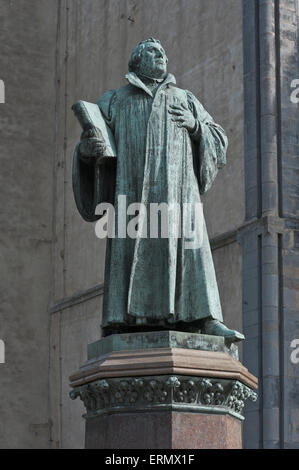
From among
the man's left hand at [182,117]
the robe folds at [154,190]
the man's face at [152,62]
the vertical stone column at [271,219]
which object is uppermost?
the vertical stone column at [271,219]

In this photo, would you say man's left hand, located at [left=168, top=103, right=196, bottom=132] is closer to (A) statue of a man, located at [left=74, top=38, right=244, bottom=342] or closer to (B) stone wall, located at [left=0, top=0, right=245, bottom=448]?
(A) statue of a man, located at [left=74, top=38, right=244, bottom=342]

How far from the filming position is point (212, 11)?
750 inches

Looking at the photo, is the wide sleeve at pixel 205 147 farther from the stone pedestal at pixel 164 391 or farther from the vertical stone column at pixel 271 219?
the vertical stone column at pixel 271 219

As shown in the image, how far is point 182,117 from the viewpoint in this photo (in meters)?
6.32

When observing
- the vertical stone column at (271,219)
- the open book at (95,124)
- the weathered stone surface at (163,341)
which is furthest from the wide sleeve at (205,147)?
the vertical stone column at (271,219)

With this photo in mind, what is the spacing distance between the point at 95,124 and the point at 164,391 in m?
1.63

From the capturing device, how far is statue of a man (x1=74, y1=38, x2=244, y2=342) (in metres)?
5.94

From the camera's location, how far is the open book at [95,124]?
20.5 feet

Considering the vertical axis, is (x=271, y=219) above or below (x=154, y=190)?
above

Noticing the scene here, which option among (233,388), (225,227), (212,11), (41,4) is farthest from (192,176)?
(41,4)

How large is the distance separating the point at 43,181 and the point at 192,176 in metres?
18.4

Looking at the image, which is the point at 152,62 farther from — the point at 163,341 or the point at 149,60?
the point at 163,341

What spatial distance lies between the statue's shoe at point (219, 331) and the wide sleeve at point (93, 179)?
933 mm

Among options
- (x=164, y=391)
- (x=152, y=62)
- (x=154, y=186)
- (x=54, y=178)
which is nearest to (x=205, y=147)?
(x=154, y=186)
